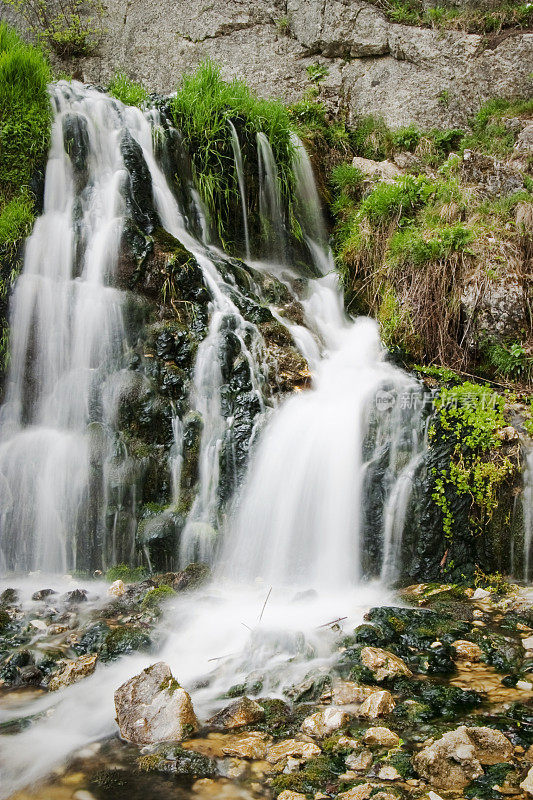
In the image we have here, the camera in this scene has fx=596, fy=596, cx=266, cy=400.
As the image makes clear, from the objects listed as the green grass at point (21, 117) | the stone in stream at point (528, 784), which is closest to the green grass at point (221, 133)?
A: the green grass at point (21, 117)

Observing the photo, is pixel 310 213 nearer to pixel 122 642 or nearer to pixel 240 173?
pixel 240 173

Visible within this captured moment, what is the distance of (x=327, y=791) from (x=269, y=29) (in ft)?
40.2

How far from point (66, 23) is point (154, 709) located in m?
12.6

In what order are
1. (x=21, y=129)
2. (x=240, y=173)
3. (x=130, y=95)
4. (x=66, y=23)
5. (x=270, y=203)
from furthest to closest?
(x=66, y=23), (x=270, y=203), (x=130, y=95), (x=240, y=173), (x=21, y=129)

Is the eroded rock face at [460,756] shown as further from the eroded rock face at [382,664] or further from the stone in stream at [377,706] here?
the eroded rock face at [382,664]

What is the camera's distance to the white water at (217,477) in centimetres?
330

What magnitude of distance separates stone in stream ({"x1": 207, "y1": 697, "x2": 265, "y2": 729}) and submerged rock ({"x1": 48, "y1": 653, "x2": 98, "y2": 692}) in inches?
35.4

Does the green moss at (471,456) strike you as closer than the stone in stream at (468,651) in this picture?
No

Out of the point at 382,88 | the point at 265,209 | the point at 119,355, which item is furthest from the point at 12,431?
the point at 382,88

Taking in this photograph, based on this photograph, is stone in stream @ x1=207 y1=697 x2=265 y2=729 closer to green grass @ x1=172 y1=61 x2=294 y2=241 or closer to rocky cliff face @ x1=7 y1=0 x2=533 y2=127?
green grass @ x1=172 y1=61 x2=294 y2=241

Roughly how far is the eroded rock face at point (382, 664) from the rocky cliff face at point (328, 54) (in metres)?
9.18

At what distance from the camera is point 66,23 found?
37.2 feet

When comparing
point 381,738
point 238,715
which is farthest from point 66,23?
point 381,738

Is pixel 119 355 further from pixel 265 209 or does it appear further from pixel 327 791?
pixel 327 791
